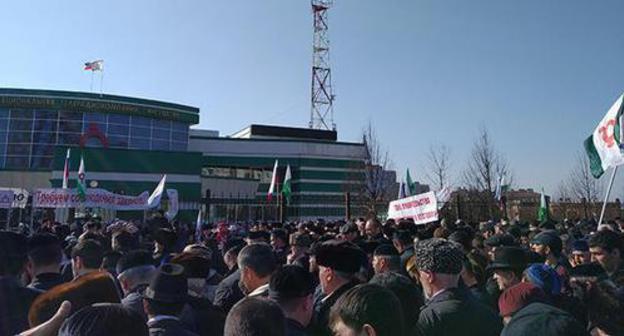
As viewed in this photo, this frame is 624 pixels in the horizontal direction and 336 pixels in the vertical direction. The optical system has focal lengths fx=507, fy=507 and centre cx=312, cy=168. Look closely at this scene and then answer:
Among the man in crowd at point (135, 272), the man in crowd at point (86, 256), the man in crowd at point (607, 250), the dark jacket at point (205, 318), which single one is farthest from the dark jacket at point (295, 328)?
the man in crowd at point (607, 250)

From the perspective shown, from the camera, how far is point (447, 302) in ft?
11.3

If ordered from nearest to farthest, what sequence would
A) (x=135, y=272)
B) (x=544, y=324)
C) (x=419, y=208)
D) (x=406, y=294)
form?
(x=544, y=324), (x=406, y=294), (x=135, y=272), (x=419, y=208)

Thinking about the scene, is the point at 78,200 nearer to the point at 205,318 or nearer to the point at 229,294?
the point at 229,294

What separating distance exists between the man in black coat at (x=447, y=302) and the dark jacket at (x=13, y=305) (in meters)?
2.80

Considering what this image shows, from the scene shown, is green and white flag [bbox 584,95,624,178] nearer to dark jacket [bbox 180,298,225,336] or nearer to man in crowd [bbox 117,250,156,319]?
dark jacket [bbox 180,298,225,336]

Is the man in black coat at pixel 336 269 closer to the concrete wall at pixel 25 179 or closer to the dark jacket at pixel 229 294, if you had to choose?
the dark jacket at pixel 229 294

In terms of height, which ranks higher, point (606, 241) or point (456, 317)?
point (606, 241)

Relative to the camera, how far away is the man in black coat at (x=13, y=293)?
11.8ft

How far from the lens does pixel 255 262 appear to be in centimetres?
448

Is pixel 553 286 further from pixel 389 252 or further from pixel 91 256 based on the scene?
pixel 91 256

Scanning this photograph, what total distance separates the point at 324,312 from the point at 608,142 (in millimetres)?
8830

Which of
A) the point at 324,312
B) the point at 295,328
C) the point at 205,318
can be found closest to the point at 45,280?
the point at 205,318

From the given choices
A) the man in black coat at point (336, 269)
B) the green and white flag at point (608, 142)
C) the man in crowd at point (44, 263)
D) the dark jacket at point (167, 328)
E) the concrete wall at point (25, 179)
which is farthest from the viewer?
the concrete wall at point (25, 179)

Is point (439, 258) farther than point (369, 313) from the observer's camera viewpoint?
Yes
